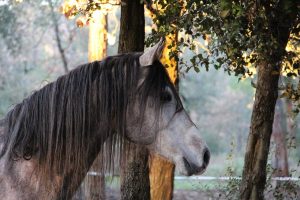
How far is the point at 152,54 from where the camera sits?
3.95 metres

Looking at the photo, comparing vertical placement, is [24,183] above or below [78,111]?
below

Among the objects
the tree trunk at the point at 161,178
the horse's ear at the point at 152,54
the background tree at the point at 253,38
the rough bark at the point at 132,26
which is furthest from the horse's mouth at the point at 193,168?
the tree trunk at the point at 161,178

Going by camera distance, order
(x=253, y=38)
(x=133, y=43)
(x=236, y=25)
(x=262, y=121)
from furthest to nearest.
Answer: (x=133, y=43), (x=262, y=121), (x=253, y=38), (x=236, y=25)

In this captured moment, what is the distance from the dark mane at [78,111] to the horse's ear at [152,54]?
73mm

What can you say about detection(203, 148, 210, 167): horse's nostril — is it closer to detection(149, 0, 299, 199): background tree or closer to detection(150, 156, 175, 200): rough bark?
detection(149, 0, 299, 199): background tree

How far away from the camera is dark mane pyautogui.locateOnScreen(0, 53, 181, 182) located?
4.02 metres

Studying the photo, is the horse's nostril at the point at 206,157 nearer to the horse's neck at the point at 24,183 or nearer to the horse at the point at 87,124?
the horse at the point at 87,124

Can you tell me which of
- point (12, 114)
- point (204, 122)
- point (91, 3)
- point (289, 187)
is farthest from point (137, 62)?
point (204, 122)

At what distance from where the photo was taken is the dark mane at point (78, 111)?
13.2 ft

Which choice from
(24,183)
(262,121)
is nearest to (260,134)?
(262,121)

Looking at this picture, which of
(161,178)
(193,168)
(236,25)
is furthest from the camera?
(161,178)

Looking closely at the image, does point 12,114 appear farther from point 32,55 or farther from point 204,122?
point 204,122

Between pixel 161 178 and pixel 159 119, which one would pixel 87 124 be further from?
pixel 161 178

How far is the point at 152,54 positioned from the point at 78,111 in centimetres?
64
